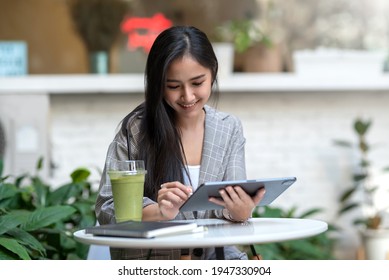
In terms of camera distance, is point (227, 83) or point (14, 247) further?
point (227, 83)

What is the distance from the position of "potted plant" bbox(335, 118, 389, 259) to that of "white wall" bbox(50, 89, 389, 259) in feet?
0.22

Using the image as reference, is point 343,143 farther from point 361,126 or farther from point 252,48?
point 252,48

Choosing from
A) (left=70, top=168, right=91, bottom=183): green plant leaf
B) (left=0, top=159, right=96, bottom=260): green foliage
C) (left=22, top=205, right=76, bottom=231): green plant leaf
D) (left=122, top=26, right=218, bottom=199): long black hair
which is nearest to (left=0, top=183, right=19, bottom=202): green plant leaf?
(left=0, top=159, right=96, bottom=260): green foliage

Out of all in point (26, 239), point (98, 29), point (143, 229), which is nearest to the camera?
point (143, 229)

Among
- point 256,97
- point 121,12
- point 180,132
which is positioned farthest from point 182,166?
point 121,12

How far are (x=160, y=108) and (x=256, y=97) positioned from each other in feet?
9.50

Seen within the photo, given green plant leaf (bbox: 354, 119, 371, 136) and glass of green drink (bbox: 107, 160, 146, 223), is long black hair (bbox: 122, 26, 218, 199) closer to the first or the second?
glass of green drink (bbox: 107, 160, 146, 223)

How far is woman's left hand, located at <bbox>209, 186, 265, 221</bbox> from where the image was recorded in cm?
185

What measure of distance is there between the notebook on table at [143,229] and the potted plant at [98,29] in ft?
11.0

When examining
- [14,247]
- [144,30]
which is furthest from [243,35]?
[14,247]

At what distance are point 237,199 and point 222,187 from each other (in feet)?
0.20

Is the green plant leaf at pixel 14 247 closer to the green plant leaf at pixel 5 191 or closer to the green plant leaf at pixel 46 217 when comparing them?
the green plant leaf at pixel 46 217

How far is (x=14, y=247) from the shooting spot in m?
2.31

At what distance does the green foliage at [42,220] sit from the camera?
2418 millimetres
